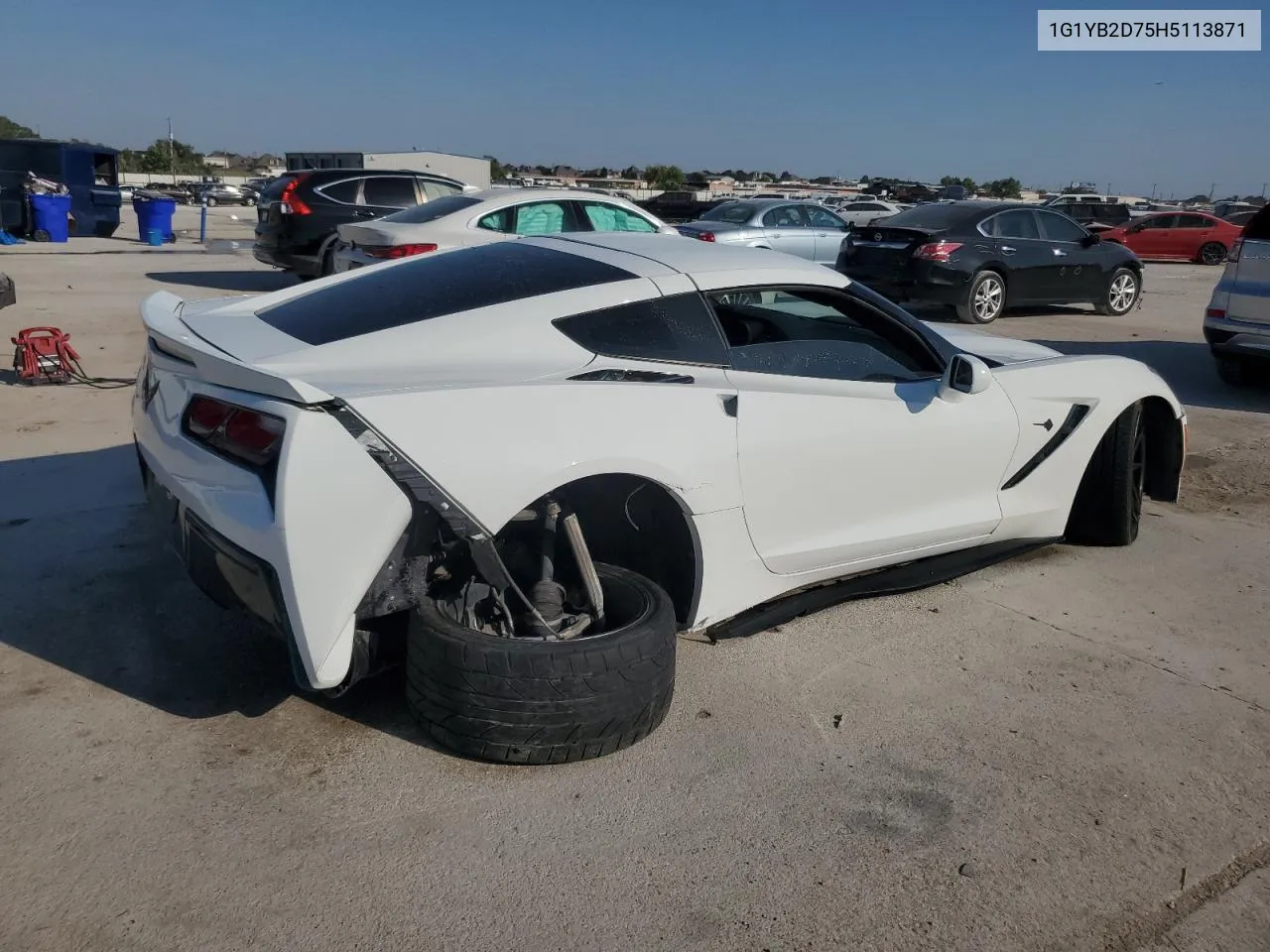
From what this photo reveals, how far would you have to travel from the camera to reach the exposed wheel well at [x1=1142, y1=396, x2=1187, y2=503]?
17.7 feet

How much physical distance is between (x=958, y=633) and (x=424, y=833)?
7.54 ft

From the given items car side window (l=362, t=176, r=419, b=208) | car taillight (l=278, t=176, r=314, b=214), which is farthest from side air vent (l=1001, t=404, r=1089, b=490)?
car side window (l=362, t=176, r=419, b=208)

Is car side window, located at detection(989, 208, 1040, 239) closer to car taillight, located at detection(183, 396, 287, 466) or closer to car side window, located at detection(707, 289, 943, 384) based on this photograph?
car side window, located at detection(707, 289, 943, 384)

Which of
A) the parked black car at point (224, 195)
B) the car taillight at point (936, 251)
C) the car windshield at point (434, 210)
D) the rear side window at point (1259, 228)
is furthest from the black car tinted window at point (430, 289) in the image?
the parked black car at point (224, 195)

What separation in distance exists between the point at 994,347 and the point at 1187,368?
270 inches

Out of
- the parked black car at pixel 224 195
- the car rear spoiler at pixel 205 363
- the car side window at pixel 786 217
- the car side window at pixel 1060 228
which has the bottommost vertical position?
the car rear spoiler at pixel 205 363

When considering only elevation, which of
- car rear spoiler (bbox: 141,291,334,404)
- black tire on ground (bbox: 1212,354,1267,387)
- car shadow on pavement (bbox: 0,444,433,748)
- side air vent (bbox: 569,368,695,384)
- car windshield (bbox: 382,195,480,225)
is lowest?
car shadow on pavement (bbox: 0,444,433,748)

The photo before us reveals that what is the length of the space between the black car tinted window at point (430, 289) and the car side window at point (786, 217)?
12.5 m

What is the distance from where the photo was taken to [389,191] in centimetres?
1416

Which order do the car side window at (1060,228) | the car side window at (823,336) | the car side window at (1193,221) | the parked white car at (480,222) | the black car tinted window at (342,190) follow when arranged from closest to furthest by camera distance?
the car side window at (823,336), the parked white car at (480,222), the black car tinted window at (342,190), the car side window at (1060,228), the car side window at (1193,221)

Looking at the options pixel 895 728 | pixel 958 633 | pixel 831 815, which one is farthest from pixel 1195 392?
pixel 831 815

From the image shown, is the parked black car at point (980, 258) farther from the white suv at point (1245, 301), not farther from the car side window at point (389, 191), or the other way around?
the car side window at point (389, 191)

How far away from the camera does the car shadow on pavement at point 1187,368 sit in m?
9.25

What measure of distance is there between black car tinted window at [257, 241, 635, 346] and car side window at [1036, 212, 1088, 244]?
458 inches
